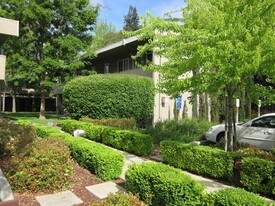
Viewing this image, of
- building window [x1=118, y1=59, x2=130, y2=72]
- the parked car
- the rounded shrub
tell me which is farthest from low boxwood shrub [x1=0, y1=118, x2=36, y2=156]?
building window [x1=118, y1=59, x2=130, y2=72]

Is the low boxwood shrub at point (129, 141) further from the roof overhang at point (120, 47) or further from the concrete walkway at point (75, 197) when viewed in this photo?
the roof overhang at point (120, 47)

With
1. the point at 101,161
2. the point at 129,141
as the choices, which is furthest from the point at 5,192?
the point at 129,141

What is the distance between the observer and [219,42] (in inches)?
282

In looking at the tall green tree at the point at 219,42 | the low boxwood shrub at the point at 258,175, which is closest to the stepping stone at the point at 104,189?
the low boxwood shrub at the point at 258,175

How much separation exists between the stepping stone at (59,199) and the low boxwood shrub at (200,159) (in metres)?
3.48

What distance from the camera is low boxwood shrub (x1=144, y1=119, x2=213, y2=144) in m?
12.4

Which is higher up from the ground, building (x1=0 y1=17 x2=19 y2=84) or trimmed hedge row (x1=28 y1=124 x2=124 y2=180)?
building (x1=0 y1=17 x2=19 y2=84)

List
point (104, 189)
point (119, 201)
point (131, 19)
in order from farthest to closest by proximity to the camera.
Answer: point (131, 19) → point (104, 189) → point (119, 201)

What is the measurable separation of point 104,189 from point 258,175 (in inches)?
128

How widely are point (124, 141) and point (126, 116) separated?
25.0ft

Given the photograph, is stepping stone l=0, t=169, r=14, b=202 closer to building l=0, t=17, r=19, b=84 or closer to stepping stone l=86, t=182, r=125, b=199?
stepping stone l=86, t=182, r=125, b=199

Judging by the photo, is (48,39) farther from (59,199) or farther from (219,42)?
(59,199)

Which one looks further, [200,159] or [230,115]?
[230,115]

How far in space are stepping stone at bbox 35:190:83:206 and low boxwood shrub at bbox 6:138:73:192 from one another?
29cm
